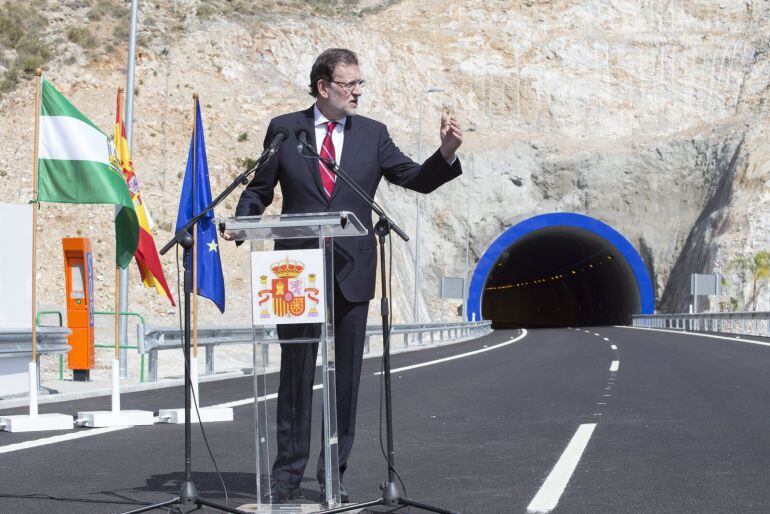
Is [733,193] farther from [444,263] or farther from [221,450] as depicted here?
[221,450]

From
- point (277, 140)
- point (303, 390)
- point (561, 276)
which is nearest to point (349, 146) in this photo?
point (277, 140)

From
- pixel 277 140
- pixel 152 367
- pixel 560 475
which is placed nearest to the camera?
pixel 277 140

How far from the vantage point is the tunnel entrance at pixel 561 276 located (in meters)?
51.8

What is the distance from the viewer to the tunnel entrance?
5181 centimetres

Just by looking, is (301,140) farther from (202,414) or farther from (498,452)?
(202,414)

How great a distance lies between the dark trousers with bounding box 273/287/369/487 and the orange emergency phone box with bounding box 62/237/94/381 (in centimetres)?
1096

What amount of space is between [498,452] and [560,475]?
47.5 inches

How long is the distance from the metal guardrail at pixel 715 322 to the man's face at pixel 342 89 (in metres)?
33.3

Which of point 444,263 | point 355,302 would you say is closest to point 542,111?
point 444,263

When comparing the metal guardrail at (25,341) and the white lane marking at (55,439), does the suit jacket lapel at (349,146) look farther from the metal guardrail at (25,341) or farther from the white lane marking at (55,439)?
the metal guardrail at (25,341)

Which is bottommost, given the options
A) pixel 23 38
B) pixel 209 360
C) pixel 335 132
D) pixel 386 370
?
pixel 209 360

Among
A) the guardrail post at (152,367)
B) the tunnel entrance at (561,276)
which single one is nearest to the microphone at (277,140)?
the guardrail post at (152,367)

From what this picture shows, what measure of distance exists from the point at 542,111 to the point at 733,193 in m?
15.0

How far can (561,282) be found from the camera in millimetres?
80312
